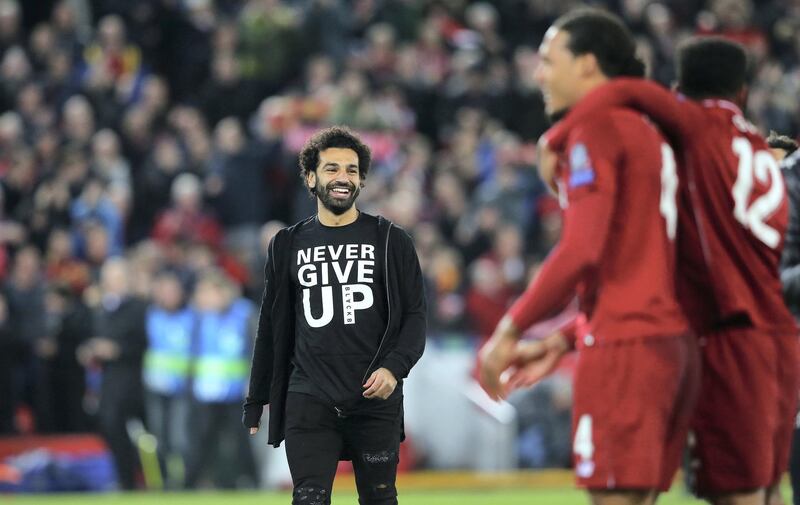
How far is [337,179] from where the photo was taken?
22.2 ft

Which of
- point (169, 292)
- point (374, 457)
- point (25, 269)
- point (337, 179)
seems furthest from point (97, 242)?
point (374, 457)

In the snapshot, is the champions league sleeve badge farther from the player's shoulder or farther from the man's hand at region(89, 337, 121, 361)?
the man's hand at region(89, 337, 121, 361)

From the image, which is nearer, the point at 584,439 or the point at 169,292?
the point at 584,439

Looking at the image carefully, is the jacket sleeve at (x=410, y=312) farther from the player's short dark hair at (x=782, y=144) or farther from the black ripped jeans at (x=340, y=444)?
the player's short dark hair at (x=782, y=144)

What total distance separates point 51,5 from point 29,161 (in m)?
4.58

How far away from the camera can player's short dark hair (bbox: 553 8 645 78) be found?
4.69 meters

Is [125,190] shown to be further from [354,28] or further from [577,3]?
[577,3]

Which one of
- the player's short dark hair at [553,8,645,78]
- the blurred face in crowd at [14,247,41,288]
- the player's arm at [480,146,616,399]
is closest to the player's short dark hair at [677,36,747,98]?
the player's short dark hair at [553,8,645,78]

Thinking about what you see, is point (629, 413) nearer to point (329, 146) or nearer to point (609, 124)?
point (609, 124)

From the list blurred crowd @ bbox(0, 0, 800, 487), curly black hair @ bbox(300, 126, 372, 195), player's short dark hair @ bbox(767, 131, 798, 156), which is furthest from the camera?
blurred crowd @ bbox(0, 0, 800, 487)

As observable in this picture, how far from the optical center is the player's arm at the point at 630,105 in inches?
180

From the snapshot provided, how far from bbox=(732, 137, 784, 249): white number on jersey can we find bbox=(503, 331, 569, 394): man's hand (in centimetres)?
76

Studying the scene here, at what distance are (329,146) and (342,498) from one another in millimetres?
6750

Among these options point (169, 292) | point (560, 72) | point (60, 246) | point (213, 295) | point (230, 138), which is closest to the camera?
point (560, 72)
